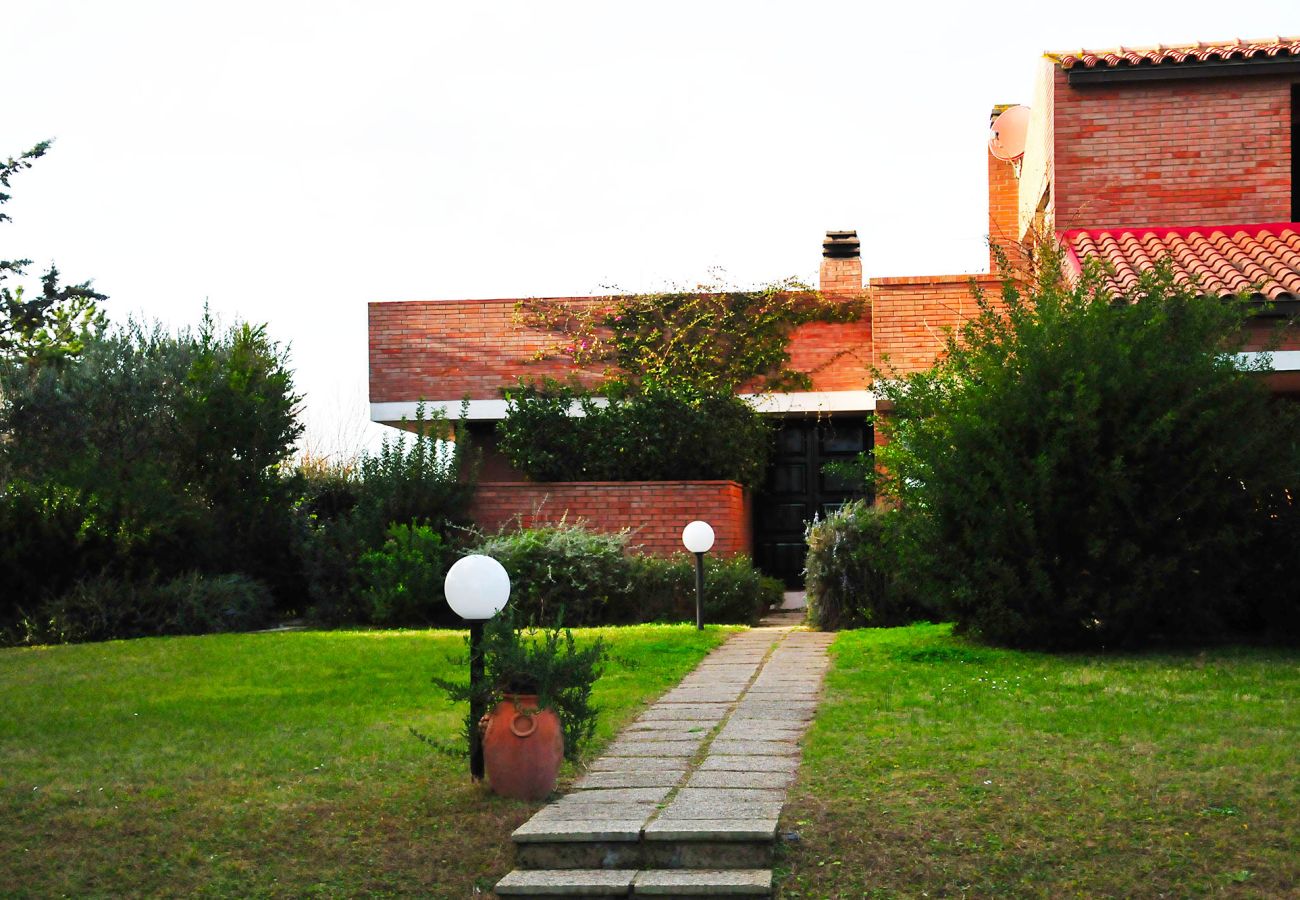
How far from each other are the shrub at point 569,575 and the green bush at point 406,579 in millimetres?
602

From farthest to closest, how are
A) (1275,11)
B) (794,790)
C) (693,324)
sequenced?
(693,324) < (1275,11) < (794,790)

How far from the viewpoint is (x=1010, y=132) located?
22.5 meters

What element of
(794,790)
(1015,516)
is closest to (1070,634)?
(1015,516)

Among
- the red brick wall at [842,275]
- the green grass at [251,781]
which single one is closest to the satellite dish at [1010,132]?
the red brick wall at [842,275]

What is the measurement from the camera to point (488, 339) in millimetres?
21344

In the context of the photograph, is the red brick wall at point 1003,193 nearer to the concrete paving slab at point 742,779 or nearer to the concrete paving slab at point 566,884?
the concrete paving slab at point 742,779

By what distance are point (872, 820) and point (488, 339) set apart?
1587 cm

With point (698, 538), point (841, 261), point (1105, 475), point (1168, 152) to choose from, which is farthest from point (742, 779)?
point (841, 261)

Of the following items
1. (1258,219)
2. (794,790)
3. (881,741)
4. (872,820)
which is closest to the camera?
(872,820)

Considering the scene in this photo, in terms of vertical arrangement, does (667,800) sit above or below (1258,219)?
below

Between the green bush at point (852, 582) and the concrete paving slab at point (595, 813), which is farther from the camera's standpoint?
the green bush at point (852, 582)

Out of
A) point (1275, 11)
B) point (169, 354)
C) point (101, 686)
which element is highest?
point (1275, 11)

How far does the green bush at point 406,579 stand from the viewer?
15.9 meters

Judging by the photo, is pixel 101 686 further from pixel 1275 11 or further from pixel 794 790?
pixel 1275 11
